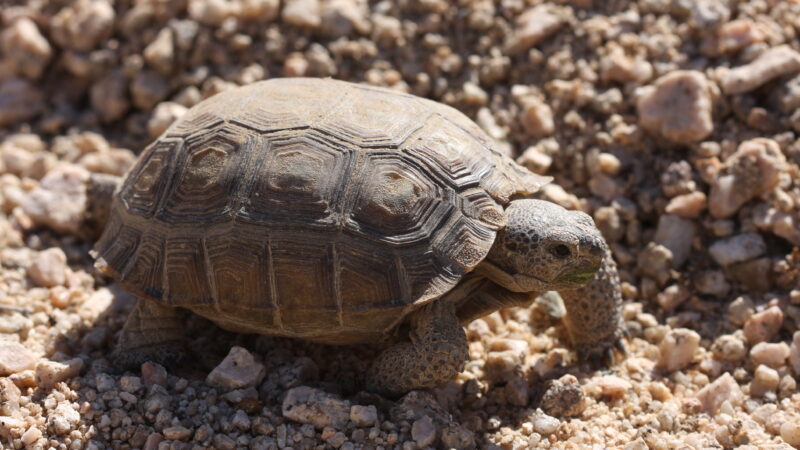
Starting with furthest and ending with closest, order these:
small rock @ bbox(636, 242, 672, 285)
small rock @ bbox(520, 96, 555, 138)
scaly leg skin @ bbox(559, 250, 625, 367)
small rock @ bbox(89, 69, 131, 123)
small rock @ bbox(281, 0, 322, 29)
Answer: small rock @ bbox(89, 69, 131, 123), small rock @ bbox(281, 0, 322, 29), small rock @ bbox(520, 96, 555, 138), small rock @ bbox(636, 242, 672, 285), scaly leg skin @ bbox(559, 250, 625, 367)

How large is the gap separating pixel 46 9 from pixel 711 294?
208 inches

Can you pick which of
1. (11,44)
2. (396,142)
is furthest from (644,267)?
(11,44)

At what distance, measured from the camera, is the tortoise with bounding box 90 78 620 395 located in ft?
11.2

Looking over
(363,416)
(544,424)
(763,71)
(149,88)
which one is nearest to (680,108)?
(763,71)

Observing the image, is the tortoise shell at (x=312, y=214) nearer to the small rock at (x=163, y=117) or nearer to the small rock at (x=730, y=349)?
the small rock at (x=730, y=349)

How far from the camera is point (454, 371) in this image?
352 cm

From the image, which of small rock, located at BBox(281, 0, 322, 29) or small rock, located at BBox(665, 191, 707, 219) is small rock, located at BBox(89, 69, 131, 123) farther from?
small rock, located at BBox(665, 191, 707, 219)

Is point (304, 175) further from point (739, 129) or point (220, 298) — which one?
point (739, 129)

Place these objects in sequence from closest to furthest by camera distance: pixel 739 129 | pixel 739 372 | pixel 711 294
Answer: pixel 739 372
pixel 711 294
pixel 739 129

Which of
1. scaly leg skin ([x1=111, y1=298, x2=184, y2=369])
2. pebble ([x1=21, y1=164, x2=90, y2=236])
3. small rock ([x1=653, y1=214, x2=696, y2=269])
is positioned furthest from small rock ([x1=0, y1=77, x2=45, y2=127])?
small rock ([x1=653, y1=214, x2=696, y2=269])

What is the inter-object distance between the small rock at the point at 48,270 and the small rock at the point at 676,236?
11.4 ft

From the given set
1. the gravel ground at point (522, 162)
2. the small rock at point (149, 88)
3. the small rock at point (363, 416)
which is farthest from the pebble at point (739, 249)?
the small rock at point (149, 88)

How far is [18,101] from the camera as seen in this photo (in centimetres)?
584

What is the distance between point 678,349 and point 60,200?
3777 millimetres
